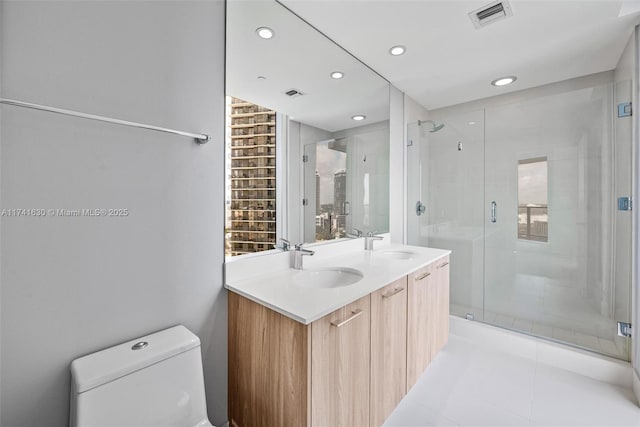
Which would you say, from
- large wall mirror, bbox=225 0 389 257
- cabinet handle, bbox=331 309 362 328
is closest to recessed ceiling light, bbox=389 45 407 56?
large wall mirror, bbox=225 0 389 257

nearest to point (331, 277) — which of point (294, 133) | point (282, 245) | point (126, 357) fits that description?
point (282, 245)

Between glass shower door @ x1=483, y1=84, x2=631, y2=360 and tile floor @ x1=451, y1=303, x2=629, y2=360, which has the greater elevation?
glass shower door @ x1=483, y1=84, x2=631, y2=360

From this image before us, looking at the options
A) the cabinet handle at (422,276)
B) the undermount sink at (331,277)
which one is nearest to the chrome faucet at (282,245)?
the undermount sink at (331,277)

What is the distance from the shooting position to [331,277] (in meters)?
1.61

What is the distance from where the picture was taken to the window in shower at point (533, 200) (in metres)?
2.50

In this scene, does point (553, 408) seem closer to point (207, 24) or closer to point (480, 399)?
point (480, 399)

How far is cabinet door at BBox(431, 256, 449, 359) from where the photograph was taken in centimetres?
191

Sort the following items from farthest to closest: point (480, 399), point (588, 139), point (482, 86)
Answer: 1. point (482, 86)
2. point (588, 139)
3. point (480, 399)

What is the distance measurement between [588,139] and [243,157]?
2740 millimetres

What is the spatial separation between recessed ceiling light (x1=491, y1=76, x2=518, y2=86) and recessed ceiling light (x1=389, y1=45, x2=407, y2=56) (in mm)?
1050

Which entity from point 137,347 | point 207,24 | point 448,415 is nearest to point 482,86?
point 207,24

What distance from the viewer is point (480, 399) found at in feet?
5.60

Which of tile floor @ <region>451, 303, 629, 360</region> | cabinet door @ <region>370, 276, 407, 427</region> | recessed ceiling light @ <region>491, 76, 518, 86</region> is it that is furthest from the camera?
recessed ceiling light @ <region>491, 76, 518, 86</region>

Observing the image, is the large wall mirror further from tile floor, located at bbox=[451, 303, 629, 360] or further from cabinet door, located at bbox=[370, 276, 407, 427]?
tile floor, located at bbox=[451, 303, 629, 360]
